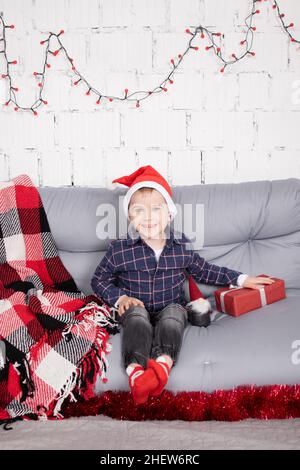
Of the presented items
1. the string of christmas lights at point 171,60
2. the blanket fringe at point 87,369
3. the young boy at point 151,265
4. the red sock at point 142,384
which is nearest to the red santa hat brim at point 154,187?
the young boy at point 151,265

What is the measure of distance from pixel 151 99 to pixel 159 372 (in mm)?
1304

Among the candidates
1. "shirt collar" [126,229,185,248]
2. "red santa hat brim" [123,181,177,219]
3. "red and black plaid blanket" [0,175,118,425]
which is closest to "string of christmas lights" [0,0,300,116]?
"red and black plaid blanket" [0,175,118,425]

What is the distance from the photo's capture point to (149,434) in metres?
1.14

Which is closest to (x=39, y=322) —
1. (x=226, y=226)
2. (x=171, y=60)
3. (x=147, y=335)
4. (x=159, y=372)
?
(x=147, y=335)

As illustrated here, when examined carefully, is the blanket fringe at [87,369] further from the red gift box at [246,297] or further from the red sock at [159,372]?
the red gift box at [246,297]

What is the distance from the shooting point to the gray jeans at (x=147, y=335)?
1.36m

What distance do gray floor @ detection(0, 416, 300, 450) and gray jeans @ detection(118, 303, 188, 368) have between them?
0.20m

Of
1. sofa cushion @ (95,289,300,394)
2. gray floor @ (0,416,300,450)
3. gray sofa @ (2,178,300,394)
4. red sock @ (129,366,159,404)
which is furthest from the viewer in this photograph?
gray sofa @ (2,178,300,394)

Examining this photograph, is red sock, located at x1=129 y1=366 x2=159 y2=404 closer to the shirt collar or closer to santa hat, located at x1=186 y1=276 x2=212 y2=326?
santa hat, located at x1=186 y1=276 x2=212 y2=326

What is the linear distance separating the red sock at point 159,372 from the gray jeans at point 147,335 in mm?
69

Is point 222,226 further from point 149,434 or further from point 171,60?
point 149,434

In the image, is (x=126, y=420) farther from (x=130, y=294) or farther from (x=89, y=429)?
(x=130, y=294)

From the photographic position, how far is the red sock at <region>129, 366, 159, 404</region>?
3.99 feet

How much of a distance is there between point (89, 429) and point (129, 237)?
76 cm
